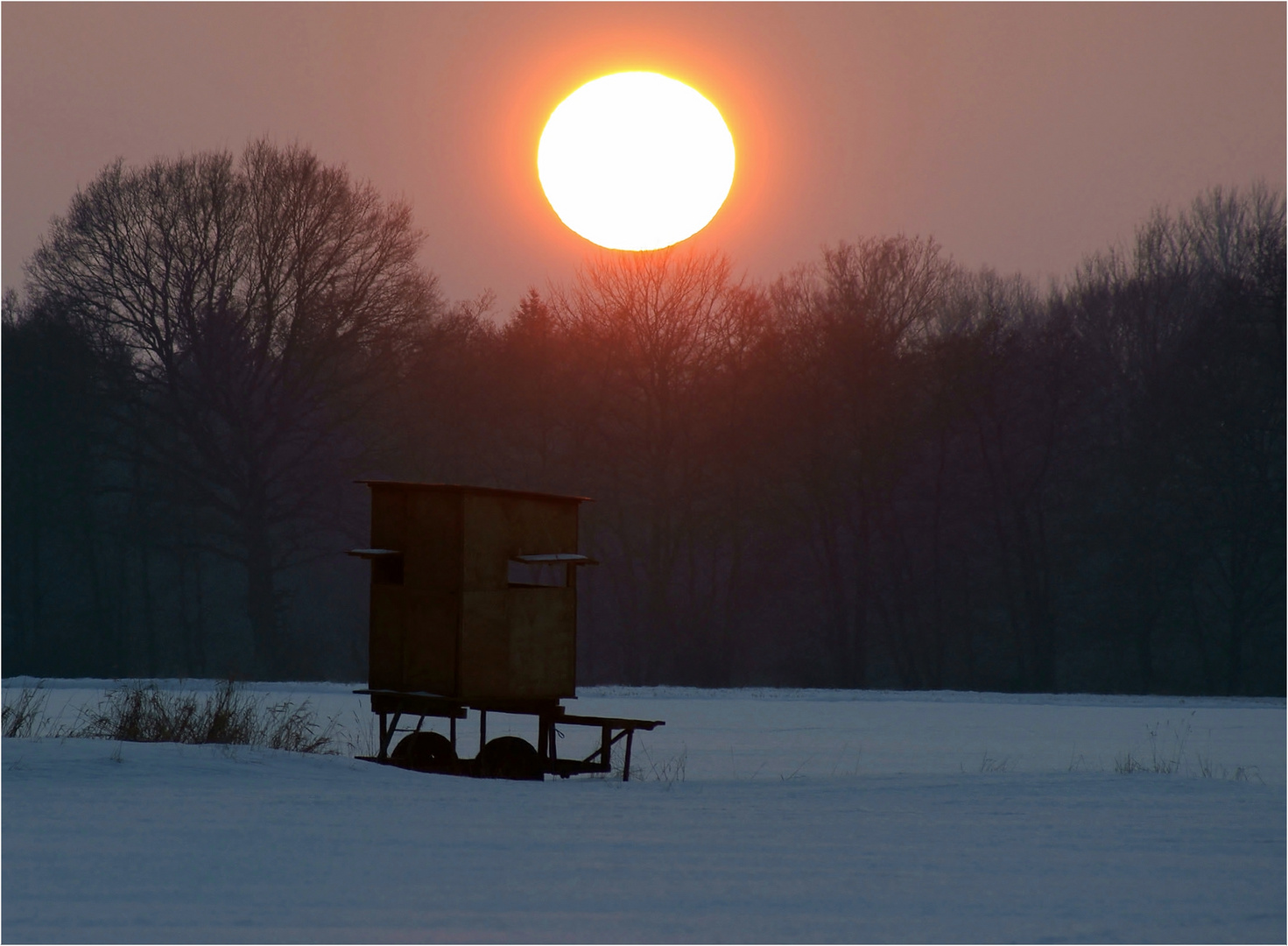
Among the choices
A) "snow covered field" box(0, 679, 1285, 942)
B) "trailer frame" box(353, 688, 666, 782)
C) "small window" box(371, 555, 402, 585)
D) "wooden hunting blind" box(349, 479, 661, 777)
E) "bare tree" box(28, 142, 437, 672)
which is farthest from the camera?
"bare tree" box(28, 142, 437, 672)

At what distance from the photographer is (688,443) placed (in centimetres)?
4034

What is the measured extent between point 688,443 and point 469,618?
2630cm

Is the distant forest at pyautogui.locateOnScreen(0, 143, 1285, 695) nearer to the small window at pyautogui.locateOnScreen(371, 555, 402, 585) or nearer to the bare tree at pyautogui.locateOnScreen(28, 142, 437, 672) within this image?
the bare tree at pyautogui.locateOnScreen(28, 142, 437, 672)

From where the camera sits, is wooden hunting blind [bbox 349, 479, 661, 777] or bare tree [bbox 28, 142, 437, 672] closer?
wooden hunting blind [bbox 349, 479, 661, 777]

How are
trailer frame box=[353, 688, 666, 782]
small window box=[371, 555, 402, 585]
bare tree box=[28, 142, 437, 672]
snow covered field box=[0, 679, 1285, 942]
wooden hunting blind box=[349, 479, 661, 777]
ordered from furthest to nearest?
1. bare tree box=[28, 142, 437, 672]
2. small window box=[371, 555, 402, 585]
3. wooden hunting blind box=[349, 479, 661, 777]
4. trailer frame box=[353, 688, 666, 782]
5. snow covered field box=[0, 679, 1285, 942]

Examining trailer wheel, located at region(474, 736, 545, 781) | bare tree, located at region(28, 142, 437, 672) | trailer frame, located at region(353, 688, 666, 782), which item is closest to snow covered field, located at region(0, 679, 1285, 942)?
trailer frame, located at region(353, 688, 666, 782)

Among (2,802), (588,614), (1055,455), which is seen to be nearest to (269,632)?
(588,614)

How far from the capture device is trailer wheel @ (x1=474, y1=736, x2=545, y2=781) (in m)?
14.2

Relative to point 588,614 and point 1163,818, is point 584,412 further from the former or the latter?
point 1163,818

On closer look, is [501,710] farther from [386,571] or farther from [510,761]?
[386,571]

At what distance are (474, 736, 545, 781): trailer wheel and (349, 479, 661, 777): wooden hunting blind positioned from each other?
0.03 meters

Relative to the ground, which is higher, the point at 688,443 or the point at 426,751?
the point at 688,443

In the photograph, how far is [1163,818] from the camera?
1005 centimetres

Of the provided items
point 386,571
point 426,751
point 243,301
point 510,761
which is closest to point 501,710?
point 510,761
